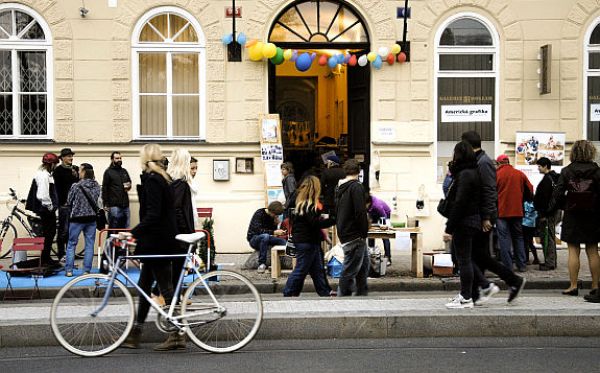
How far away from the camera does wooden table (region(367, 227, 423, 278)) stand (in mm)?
12430

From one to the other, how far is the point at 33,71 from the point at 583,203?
10.0 metres

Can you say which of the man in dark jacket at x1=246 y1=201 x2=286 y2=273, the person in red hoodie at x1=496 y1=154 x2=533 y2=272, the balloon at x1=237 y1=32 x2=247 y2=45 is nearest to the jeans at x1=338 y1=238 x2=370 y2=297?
the man in dark jacket at x1=246 y1=201 x2=286 y2=273

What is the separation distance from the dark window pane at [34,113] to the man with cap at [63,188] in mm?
1511

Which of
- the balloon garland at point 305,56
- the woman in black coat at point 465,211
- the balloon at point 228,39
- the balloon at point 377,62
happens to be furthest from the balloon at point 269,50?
the woman in black coat at point 465,211

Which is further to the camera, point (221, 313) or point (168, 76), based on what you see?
point (168, 76)

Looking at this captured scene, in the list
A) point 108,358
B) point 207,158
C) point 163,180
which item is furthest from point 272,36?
point 108,358

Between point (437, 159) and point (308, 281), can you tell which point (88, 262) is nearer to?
point (308, 281)

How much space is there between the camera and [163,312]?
752cm

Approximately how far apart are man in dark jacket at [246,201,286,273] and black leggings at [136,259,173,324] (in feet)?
17.4

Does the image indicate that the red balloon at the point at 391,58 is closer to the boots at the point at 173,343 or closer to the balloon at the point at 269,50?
the balloon at the point at 269,50

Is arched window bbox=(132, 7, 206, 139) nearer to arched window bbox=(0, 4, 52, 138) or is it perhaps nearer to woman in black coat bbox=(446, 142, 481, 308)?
arched window bbox=(0, 4, 52, 138)

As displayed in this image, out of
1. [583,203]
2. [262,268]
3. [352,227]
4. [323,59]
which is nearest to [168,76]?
[323,59]

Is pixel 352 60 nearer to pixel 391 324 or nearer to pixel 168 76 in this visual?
pixel 168 76

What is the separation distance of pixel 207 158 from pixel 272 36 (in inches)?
103
